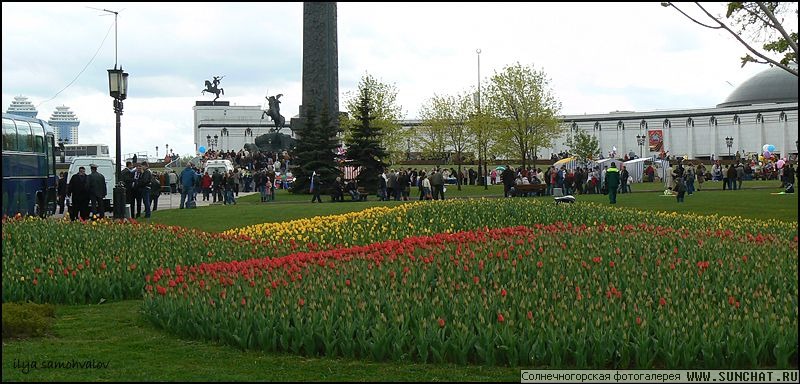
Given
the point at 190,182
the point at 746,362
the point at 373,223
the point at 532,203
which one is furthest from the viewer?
the point at 190,182

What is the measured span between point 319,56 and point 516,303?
41577 mm

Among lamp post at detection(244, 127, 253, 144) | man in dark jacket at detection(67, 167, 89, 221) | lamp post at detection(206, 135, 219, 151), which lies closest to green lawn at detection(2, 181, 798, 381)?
man in dark jacket at detection(67, 167, 89, 221)

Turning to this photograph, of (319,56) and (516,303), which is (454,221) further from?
(319,56)

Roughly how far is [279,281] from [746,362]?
185 inches

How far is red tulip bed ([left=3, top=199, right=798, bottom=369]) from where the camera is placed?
8.12 metres

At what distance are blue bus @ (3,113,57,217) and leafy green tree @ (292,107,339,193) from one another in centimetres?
1327

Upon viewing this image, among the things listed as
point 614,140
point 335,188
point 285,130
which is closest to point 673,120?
point 614,140

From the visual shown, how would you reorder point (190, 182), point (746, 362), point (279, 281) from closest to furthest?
point (746, 362) → point (279, 281) → point (190, 182)

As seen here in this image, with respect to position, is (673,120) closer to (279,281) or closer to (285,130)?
(285,130)

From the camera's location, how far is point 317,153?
44.2 m

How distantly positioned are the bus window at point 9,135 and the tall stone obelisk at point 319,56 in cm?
2234

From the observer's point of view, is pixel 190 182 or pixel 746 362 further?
pixel 190 182

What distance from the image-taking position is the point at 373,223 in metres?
19.2

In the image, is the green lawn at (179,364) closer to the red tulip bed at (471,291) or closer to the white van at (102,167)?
the red tulip bed at (471,291)
